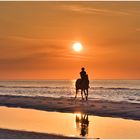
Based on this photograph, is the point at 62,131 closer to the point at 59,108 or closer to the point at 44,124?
the point at 44,124

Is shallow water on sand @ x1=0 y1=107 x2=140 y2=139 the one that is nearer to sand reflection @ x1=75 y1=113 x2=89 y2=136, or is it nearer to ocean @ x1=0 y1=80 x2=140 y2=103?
sand reflection @ x1=75 y1=113 x2=89 y2=136

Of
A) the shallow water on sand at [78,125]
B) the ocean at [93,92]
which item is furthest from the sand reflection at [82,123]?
the ocean at [93,92]

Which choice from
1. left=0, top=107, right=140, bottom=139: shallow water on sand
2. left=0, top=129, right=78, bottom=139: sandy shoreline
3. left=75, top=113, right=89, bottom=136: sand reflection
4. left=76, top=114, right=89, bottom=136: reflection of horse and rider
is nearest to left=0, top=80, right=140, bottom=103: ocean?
left=75, top=113, right=89, bottom=136: sand reflection

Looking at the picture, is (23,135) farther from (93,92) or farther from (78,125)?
(93,92)

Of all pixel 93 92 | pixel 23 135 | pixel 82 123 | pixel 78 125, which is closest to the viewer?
pixel 23 135

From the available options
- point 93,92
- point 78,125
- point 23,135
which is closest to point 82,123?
point 78,125

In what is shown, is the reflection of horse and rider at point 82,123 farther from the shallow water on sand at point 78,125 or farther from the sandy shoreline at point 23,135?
the sandy shoreline at point 23,135

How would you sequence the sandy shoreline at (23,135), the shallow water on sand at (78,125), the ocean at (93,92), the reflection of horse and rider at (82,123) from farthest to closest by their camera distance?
the ocean at (93,92) → the reflection of horse and rider at (82,123) → the shallow water on sand at (78,125) → the sandy shoreline at (23,135)

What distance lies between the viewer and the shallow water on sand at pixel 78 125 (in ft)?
52.2

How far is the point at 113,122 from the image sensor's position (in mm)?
19359

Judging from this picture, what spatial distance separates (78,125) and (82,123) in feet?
2.21

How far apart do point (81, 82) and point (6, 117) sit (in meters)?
10.5

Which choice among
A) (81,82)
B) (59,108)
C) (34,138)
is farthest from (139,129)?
(81,82)

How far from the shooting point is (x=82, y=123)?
62.6ft
